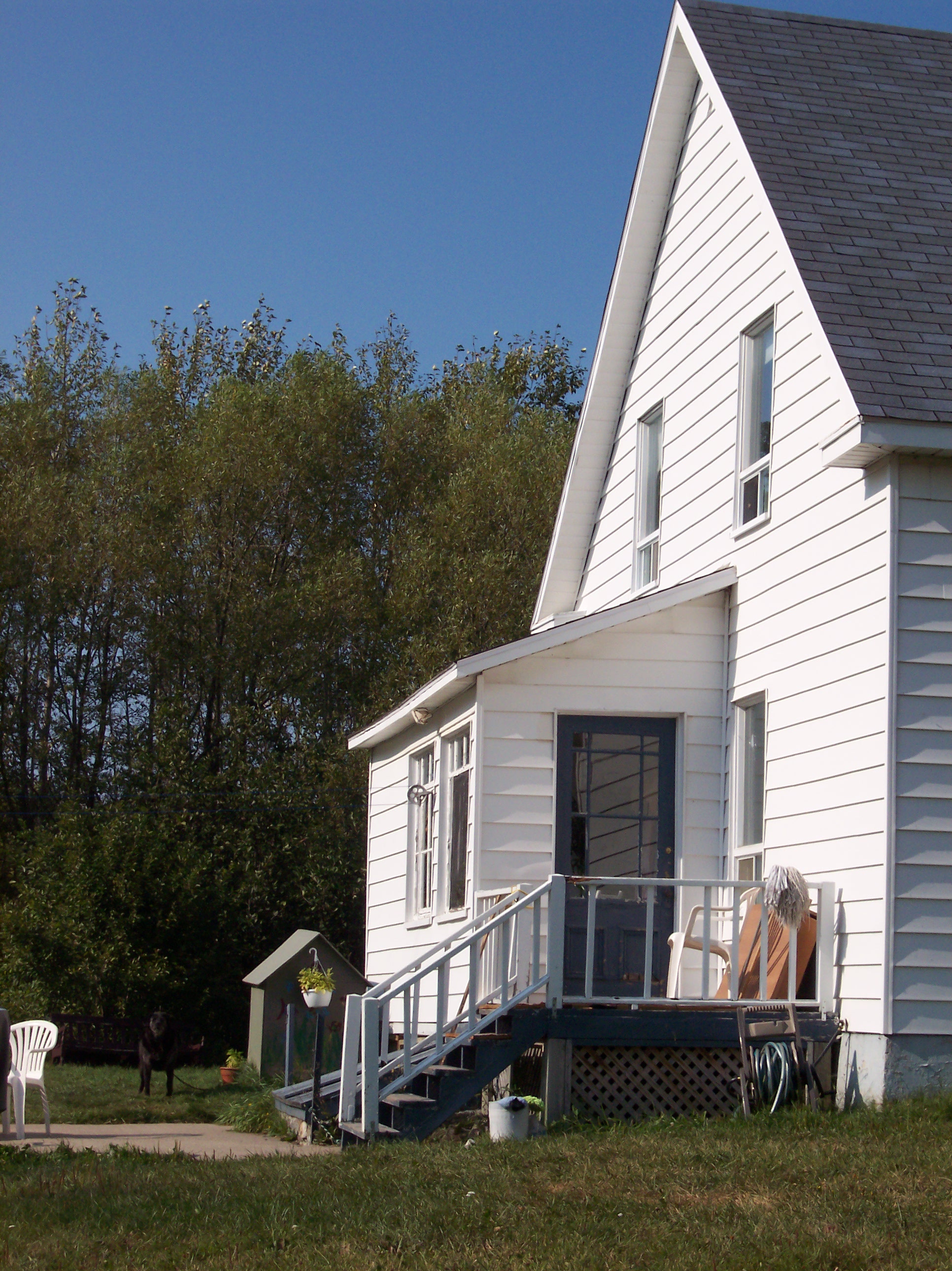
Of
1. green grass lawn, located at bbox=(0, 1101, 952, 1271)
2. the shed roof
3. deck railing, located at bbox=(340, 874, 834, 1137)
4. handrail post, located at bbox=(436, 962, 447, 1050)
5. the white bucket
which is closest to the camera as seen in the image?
green grass lawn, located at bbox=(0, 1101, 952, 1271)

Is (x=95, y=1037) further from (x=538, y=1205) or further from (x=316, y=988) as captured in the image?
(x=538, y=1205)

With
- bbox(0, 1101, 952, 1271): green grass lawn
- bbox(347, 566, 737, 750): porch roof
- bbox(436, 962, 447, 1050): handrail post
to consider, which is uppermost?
bbox(347, 566, 737, 750): porch roof

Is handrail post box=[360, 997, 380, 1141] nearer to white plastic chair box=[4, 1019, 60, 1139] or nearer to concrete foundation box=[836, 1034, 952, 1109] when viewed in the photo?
concrete foundation box=[836, 1034, 952, 1109]

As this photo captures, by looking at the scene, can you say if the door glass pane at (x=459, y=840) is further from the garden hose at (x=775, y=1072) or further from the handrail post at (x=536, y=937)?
the garden hose at (x=775, y=1072)

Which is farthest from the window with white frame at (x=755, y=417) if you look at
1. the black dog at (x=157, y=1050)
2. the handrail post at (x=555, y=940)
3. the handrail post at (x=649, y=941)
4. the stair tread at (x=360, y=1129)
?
the black dog at (x=157, y=1050)

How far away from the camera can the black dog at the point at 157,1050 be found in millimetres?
16094

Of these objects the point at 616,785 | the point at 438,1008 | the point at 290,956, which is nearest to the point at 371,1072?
the point at 438,1008

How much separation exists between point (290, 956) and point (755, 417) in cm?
858

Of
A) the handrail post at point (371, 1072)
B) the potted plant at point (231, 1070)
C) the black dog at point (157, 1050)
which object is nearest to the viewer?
the handrail post at point (371, 1072)

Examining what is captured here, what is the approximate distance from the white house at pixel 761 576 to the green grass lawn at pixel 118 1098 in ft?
8.26

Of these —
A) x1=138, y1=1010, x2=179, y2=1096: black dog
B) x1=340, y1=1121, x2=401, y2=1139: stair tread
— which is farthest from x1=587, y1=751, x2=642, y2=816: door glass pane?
x1=138, y1=1010, x2=179, y2=1096: black dog

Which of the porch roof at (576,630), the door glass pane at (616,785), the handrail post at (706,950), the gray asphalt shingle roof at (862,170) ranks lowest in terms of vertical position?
the handrail post at (706,950)

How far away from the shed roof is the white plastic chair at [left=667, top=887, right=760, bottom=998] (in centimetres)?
680

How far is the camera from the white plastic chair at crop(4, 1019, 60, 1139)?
10766 mm
